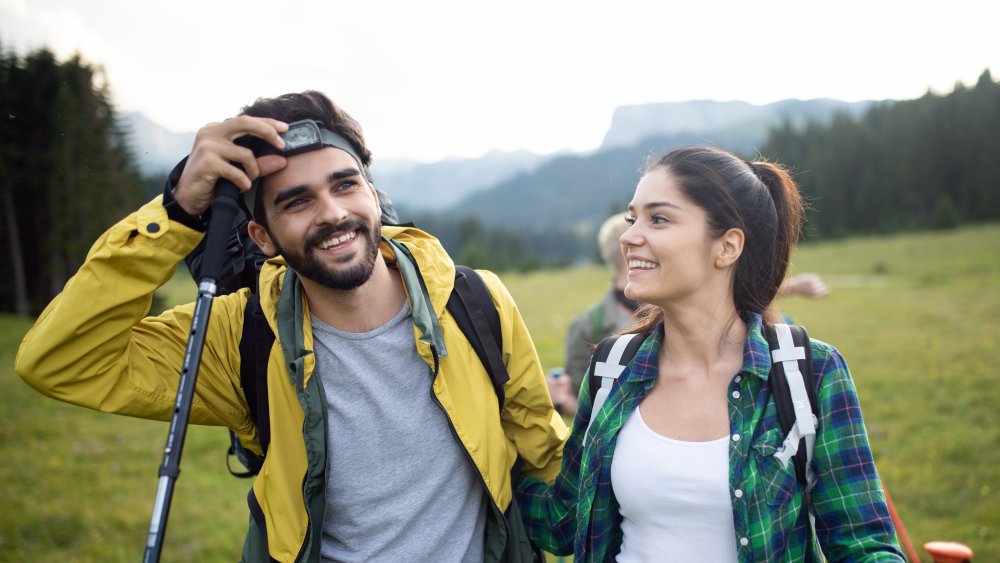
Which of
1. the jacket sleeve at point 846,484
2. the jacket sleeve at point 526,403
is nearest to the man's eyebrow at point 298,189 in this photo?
the jacket sleeve at point 526,403

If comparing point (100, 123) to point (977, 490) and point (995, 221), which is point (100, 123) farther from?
point (995, 221)

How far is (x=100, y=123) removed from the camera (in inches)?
942

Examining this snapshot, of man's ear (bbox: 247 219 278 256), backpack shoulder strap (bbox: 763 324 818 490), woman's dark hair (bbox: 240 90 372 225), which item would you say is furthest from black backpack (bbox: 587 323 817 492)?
woman's dark hair (bbox: 240 90 372 225)

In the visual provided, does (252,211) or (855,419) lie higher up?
(252,211)

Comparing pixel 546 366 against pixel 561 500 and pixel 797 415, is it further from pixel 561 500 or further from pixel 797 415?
pixel 797 415

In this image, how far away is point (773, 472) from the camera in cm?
263

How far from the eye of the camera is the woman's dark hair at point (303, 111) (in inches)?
124

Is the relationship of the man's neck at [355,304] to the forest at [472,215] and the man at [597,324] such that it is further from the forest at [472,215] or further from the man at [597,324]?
the man at [597,324]

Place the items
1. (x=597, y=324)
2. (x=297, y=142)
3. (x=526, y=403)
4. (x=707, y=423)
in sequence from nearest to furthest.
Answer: (x=707, y=423) → (x=297, y=142) → (x=526, y=403) → (x=597, y=324)

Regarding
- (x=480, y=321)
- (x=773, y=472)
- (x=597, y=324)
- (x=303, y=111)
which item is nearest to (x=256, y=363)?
(x=480, y=321)

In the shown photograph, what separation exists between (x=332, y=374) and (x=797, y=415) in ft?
7.22

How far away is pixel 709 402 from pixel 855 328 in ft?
69.9

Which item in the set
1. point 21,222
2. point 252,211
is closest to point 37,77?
Result: point 21,222

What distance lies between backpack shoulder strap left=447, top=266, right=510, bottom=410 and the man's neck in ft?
1.22
